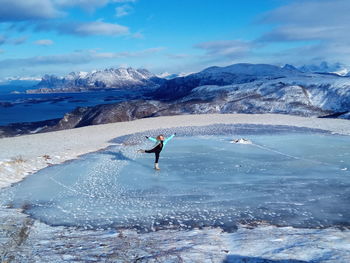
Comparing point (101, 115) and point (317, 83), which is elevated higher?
point (317, 83)

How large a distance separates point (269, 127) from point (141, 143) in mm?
→ 10755

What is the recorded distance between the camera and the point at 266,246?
19.1 ft

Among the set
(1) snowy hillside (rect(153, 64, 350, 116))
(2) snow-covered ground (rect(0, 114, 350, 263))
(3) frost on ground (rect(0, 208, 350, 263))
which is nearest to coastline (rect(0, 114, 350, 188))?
(2) snow-covered ground (rect(0, 114, 350, 263))

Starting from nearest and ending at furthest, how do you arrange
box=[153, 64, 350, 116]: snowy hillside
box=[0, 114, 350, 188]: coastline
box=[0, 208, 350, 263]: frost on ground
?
box=[0, 208, 350, 263]: frost on ground
box=[0, 114, 350, 188]: coastline
box=[153, 64, 350, 116]: snowy hillside

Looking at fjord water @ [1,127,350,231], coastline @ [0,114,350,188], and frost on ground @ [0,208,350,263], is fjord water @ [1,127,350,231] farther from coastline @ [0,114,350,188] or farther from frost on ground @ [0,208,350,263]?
coastline @ [0,114,350,188]

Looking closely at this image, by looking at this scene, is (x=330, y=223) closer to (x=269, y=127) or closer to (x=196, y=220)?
(x=196, y=220)

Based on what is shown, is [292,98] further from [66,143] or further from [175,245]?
[175,245]

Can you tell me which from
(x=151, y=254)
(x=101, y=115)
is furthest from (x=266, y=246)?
(x=101, y=115)

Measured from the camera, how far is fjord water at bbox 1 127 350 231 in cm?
783

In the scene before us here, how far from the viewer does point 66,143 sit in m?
20.2

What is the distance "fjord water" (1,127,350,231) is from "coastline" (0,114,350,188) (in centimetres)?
96

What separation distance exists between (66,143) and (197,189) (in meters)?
12.9

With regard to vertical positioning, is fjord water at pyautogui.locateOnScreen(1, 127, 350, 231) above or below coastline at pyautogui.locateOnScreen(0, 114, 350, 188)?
below

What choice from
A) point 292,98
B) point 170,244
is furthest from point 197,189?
point 292,98
